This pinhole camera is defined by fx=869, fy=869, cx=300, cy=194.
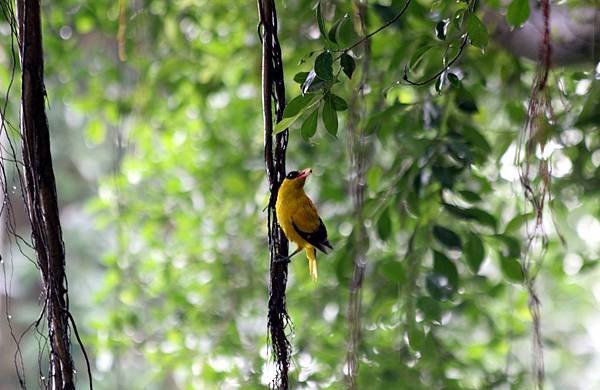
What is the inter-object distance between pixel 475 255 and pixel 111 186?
6.56ft

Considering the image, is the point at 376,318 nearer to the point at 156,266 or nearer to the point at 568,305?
the point at 156,266

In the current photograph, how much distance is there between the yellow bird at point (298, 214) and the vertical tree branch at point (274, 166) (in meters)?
0.05

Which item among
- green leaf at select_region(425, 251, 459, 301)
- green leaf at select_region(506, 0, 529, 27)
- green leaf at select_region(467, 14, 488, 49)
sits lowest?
green leaf at select_region(467, 14, 488, 49)

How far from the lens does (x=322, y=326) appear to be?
137 inches

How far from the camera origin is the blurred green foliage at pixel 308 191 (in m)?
2.57

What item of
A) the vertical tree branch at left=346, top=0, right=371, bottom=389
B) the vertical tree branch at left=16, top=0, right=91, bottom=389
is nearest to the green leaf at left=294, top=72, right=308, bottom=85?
the vertical tree branch at left=346, top=0, right=371, bottom=389

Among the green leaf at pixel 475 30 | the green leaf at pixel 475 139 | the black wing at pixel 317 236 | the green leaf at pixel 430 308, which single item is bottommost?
the black wing at pixel 317 236

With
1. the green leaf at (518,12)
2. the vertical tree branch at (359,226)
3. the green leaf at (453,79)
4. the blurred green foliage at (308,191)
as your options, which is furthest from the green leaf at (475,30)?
the blurred green foliage at (308,191)

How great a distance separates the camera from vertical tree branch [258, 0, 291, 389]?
133cm

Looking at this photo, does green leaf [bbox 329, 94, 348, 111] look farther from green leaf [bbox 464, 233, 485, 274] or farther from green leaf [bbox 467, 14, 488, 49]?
green leaf [bbox 464, 233, 485, 274]

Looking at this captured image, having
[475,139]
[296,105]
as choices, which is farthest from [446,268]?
[296,105]

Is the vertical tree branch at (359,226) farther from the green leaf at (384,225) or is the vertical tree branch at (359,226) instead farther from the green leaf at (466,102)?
the green leaf at (466,102)

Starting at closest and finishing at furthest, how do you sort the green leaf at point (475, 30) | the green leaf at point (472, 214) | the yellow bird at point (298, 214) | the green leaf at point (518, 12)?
the green leaf at point (475, 30) < the yellow bird at point (298, 214) < the green leaf at point (518, 12) < the green leaf at point (472, 214)

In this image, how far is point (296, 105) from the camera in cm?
131
